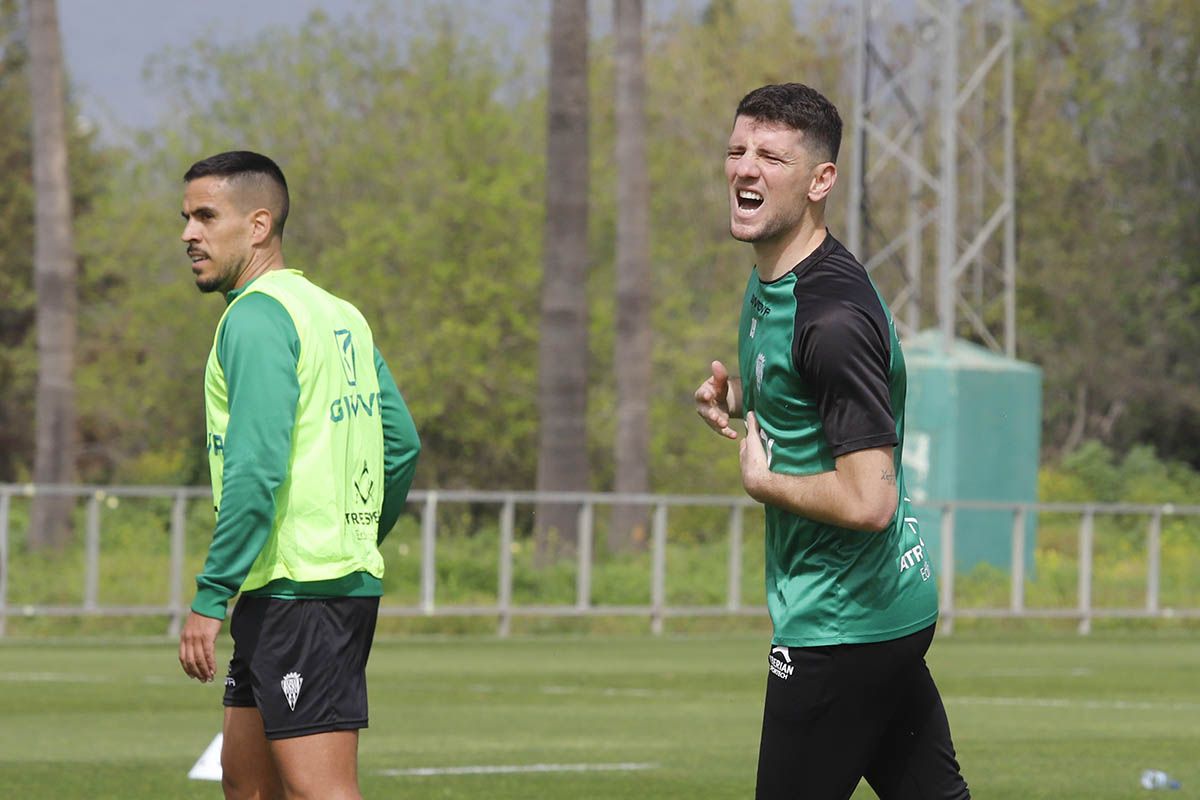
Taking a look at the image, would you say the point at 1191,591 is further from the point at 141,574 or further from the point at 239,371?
the point at 239,371

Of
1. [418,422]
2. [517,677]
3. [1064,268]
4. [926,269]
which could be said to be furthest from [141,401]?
[517,677]

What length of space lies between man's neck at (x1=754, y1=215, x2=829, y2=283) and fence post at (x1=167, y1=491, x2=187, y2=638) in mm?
17339

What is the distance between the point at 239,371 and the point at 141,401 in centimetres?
5007

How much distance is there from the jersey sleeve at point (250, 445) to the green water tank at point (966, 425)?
88.6 feet

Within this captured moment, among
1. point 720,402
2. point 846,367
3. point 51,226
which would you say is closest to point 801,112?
point 846,367

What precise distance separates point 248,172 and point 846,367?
1886 mm

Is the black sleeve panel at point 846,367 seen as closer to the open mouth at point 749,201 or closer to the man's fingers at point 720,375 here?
the open mouth at point 749,201

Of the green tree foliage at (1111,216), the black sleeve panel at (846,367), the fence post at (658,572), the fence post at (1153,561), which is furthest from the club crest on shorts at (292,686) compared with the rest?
the green tree foliage at (1111,216)

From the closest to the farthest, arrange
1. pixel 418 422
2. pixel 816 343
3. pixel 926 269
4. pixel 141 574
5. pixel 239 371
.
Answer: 1. pixel 816 343
2. pixel 239 371
3. pixel 141 574
4. pixel 418 422
5. pixel 926 269

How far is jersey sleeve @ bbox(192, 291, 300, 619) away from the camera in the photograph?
5.70 meters

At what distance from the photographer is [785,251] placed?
527 cm

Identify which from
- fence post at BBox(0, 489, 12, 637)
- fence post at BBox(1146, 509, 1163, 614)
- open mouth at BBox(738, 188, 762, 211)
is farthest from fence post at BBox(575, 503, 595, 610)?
open mouth at BBox(738, 188, 762, 211)

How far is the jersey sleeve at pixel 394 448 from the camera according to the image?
6340 mm

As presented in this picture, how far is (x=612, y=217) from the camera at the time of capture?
52.7 m
